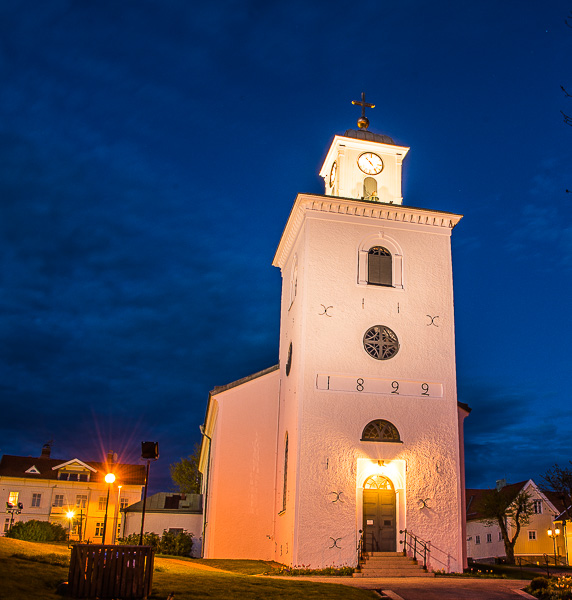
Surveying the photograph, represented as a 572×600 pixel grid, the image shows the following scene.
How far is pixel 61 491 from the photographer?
203 ft

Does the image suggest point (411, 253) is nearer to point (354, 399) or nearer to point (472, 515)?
point (354, 399)

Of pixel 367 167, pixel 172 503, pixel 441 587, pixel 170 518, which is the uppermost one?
pixel 367 167

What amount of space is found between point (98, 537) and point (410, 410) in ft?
148

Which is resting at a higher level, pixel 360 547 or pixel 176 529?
pixel 360 547

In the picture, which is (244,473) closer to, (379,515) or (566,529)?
(379,515)

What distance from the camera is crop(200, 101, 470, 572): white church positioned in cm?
2216

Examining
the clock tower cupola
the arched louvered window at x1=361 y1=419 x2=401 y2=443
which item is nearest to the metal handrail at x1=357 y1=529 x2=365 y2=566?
the arched louvered window at x1=361 y1=419 x2=401 y2=443

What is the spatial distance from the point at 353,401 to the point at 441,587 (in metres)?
7.29

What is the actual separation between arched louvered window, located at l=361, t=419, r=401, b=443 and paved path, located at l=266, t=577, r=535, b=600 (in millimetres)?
4702

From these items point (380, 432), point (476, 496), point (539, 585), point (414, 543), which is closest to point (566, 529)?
point (476, 496)

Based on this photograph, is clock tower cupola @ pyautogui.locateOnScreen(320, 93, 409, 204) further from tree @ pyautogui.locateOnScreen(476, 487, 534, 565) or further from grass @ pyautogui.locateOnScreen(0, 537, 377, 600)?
tree @ pyautogui.locateOnScreen(476, 487, 534, 565)

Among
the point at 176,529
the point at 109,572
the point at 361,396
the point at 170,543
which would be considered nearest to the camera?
the point at 109,572

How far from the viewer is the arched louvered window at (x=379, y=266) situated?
985 inches

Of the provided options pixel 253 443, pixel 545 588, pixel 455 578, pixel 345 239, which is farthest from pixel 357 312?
pixel 545 588
